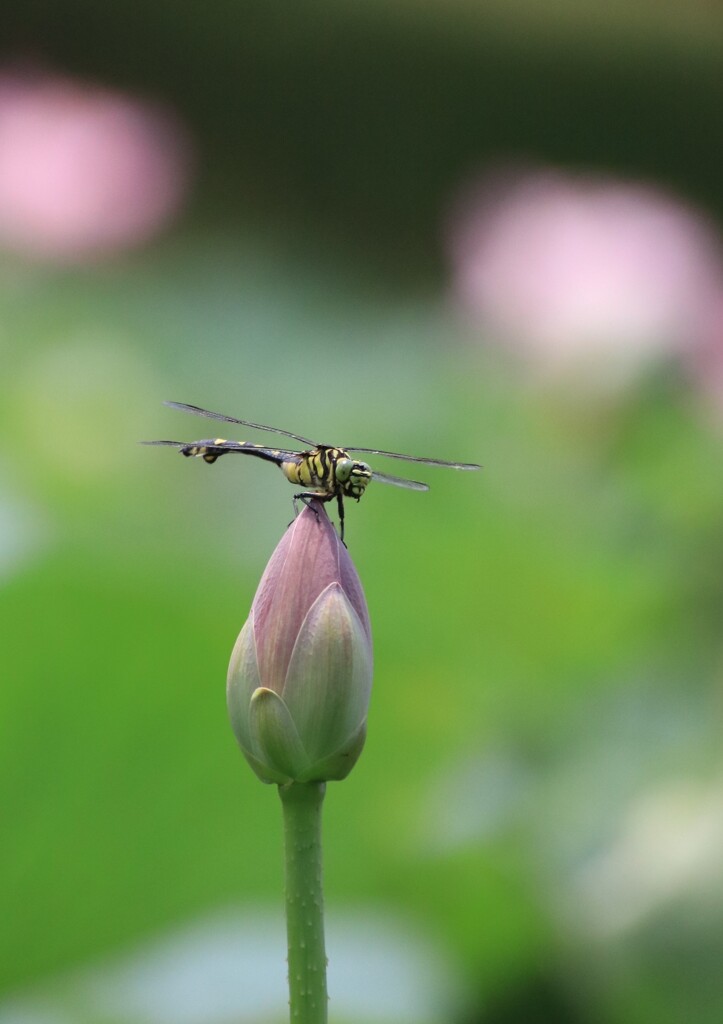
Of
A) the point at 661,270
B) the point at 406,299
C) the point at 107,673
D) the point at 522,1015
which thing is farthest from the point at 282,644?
the point at 406,299

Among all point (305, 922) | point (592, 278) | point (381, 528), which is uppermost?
point (592, 278)

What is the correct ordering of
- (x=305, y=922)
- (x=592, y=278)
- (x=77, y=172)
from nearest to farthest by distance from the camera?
(x=305, y=922)
(x=592, y=278)
(x=77, y=172)

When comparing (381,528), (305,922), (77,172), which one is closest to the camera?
(305,922)

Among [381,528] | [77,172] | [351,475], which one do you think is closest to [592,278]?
[381,528]

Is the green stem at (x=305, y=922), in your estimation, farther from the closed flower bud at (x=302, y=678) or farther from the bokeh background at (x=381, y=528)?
the bokeh background at (x=381, y=528)

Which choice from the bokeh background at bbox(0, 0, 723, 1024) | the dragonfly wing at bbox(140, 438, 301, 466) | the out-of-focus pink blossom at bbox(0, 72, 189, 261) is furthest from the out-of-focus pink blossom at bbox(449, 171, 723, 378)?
the dragonfly wing at bbox(140, 438, 301, 466)

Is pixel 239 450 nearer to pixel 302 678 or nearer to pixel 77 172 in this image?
pixel 302 678

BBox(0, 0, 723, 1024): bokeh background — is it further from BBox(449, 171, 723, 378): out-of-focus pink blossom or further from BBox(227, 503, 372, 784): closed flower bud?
BBox(227, 503, 372, 784): closed flower bud
